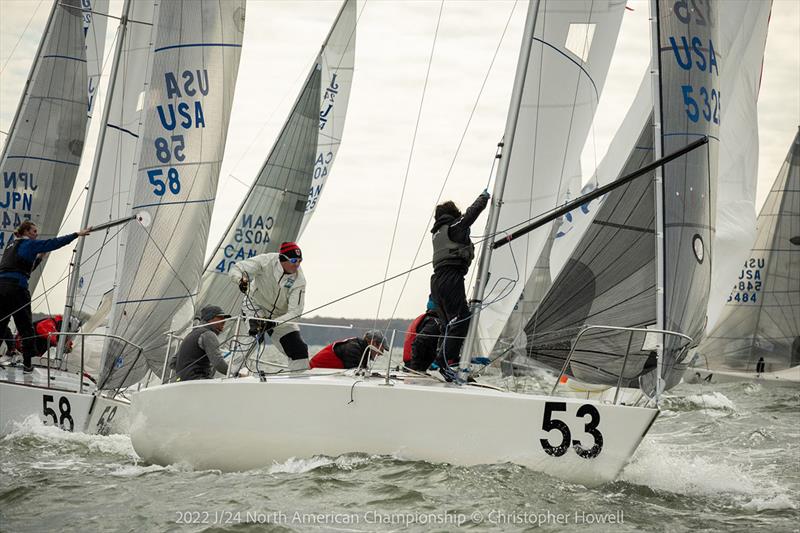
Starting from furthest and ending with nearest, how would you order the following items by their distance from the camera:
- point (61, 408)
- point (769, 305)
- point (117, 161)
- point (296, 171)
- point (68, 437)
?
point (769, 305) < point (296, 171) < point (117, 161) < point (61, 408) < point (68, 437)

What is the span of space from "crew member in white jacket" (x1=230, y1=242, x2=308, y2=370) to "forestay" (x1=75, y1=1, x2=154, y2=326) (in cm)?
520

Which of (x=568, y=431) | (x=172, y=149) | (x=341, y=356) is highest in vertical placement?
(x=172, y=149)

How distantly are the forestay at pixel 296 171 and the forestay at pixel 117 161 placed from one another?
6.15 feet

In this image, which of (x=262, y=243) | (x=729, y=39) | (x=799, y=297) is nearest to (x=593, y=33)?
(x=729, y=39)

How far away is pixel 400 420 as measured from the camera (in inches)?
281

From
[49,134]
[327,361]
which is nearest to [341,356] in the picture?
[327,361]

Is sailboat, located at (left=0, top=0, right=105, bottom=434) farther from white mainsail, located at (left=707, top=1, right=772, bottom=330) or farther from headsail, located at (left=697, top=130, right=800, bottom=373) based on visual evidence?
headsail, located at (left=697, top=130, right=800, bottom=373)

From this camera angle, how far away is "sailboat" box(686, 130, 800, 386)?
2677 cm

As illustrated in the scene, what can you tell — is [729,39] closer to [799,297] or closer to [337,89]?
[337,89]

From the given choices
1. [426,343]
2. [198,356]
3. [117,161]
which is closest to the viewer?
[426,343]

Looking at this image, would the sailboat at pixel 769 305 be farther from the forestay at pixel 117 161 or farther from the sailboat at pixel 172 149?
the sailboat at pixel 172 149

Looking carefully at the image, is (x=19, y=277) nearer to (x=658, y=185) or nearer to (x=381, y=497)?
(x=381, y=497)

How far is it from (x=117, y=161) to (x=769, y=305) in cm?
1789

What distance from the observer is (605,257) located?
859 cm
